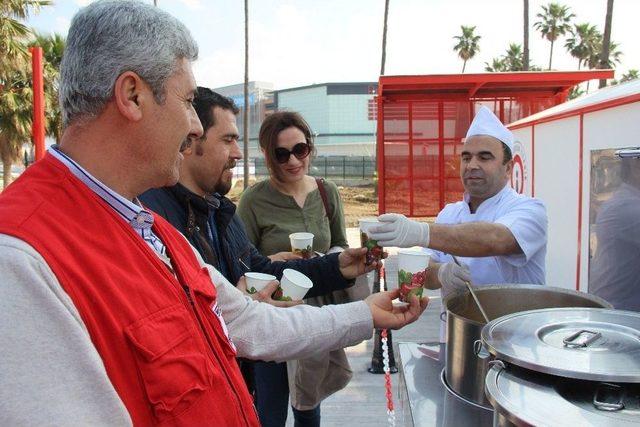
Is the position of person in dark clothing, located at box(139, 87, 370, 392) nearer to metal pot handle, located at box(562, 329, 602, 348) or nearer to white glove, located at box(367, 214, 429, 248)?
white glove, located at box(367, 214, 429, 248)

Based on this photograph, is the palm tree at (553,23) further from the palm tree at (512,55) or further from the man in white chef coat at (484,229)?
the man in white chef coat at (484,229)

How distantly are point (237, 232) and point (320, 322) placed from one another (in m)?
0.81

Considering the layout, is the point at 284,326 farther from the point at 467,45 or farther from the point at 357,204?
the point at 467,45

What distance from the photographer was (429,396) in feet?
6.39

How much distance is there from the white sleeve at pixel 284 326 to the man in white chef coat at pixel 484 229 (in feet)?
1.79

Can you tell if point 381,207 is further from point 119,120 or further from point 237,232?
point 119,120

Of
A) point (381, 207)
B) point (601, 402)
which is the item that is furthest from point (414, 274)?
point (381, 207)

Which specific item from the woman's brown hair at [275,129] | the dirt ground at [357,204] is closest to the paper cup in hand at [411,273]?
the woman's brown hair at [275,129]

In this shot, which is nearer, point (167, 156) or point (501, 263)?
point (167, 156)

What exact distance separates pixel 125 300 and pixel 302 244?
208 centimetres

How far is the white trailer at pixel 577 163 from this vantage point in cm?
323

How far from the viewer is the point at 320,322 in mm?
1858

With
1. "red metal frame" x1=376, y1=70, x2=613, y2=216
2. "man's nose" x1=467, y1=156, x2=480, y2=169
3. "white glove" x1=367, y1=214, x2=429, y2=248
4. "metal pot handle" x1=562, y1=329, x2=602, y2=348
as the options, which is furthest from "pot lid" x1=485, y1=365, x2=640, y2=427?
"red metal frame" x1=376, y1=70, x2=613, y2=216

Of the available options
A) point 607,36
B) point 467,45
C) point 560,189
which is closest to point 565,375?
point 560,189
